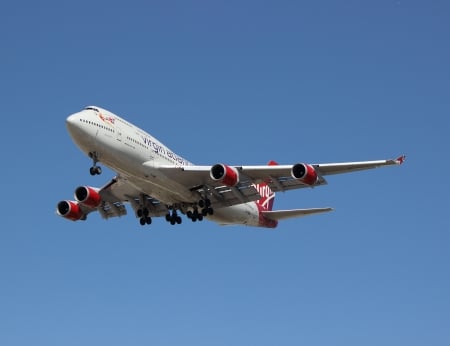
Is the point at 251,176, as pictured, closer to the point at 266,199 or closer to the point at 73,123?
the point at 73,123

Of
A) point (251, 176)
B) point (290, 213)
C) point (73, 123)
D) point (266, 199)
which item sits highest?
point (266, 199)

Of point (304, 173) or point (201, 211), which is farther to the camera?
point (201, 211)

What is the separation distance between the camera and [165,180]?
5178 centimetres

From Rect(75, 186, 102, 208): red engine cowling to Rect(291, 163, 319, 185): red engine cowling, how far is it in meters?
14.7

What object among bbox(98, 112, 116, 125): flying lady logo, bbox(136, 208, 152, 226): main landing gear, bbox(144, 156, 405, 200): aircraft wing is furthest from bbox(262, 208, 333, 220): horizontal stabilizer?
bbox(98, 112, 116, 125): flying lady logo

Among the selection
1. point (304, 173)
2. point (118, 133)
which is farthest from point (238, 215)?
point (118, 133)

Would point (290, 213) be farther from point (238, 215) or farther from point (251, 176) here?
point (251, 176)

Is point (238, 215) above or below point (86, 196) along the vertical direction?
above

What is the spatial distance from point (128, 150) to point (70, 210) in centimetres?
1150

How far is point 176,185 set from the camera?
173 feet

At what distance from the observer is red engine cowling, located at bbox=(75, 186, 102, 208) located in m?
56.6

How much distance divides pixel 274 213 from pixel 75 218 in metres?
14.1

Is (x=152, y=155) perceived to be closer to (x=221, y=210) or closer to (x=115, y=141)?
(x=115, y=141)

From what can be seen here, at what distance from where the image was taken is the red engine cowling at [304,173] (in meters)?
49.5
